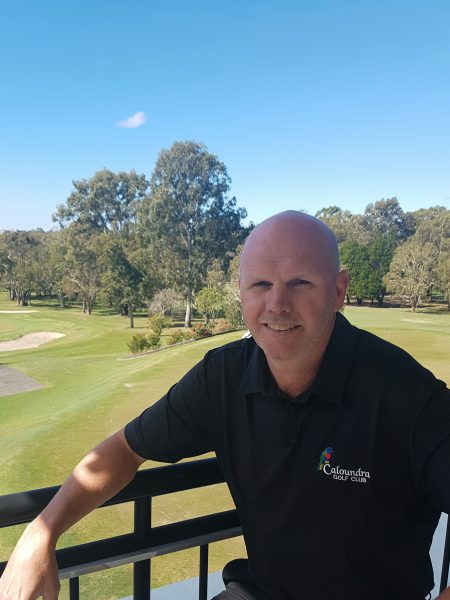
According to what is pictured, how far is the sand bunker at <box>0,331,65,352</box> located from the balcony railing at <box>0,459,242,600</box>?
2454 centimetres

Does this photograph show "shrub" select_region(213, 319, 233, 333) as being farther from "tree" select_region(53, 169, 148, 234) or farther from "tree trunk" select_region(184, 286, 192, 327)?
"tree" select_region(53, 169, 148, 234)

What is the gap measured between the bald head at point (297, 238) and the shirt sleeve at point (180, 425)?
285mm

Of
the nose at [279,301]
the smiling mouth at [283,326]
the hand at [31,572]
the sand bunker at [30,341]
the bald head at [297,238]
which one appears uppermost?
the bald head at [297,238]

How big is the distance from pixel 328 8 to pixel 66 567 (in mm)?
18801

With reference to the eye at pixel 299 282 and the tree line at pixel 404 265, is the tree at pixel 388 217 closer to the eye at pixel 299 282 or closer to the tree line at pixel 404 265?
the tree line at pixel 404 265

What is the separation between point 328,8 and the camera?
15.6 metres

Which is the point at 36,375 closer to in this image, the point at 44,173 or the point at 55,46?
the point at 55,46

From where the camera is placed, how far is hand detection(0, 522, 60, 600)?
726 mm

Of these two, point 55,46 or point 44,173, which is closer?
point 55,46

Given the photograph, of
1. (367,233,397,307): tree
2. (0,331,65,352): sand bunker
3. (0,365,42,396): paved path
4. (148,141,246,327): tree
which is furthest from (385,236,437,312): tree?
(0,331,65,352): sand bunker

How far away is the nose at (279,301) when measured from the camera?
0.83 meters

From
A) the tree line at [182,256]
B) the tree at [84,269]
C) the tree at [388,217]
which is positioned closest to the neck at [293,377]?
the tree line at [182,256]

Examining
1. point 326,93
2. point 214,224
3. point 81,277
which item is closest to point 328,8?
point 326,93

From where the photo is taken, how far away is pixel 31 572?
738 mm
